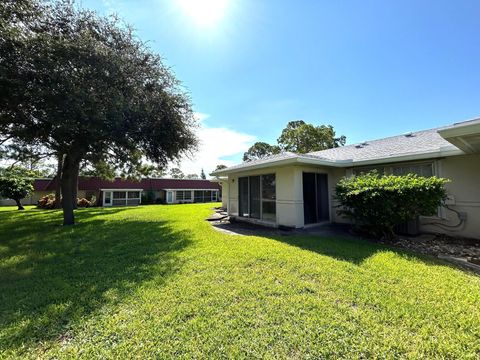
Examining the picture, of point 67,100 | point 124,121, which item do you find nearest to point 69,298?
point 67,100

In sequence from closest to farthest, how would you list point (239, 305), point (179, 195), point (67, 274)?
point (239, 305), point (67, 274), point (179, 195)

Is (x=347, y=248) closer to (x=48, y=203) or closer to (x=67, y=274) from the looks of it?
(x=67, y=274)

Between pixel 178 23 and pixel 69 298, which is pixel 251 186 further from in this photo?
pixel 69 298

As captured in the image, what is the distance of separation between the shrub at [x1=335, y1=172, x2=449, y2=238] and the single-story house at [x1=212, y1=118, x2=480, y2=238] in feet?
3.35

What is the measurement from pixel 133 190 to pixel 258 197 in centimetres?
2530

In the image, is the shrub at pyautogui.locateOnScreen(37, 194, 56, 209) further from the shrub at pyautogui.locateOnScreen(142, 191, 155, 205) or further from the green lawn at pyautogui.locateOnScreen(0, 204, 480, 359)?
the green lawn at pyautogui.locateOnScreen(0, 204, 480, 359)

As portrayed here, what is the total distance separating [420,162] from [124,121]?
10.9 meters

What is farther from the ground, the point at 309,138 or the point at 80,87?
the point at 309,138

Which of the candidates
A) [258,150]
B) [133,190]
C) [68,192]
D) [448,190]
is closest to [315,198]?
[448,190]

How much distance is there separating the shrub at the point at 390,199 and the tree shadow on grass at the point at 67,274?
5307 mm

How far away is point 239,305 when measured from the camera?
305 centimetres

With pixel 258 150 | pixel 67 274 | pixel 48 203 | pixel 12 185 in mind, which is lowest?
pixel 67 274

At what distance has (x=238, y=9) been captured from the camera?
741 centimetres

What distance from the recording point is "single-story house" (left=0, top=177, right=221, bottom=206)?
92.9 feet
